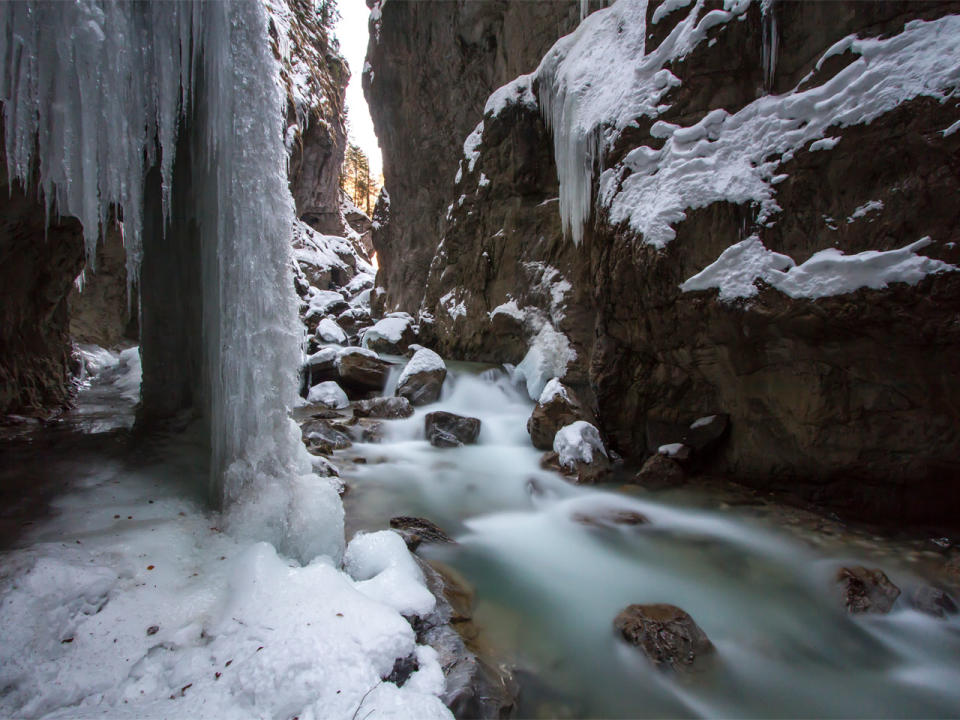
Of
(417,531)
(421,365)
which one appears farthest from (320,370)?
(417,531)

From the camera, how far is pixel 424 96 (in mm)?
17141

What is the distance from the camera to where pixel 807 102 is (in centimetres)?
383

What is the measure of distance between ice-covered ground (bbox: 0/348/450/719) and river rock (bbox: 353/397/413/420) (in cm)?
513

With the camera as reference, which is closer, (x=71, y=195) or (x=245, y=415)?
(x=71, y=195)

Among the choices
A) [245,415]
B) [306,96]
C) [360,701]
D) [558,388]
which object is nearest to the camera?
[360,701]

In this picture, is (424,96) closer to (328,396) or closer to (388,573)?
(328,396)

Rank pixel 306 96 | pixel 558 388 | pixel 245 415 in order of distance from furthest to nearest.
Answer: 1. pixel 306 96
2. pixel 558 388
3. pixel 245 415

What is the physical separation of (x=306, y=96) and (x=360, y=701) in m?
18.1

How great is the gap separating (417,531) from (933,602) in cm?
367

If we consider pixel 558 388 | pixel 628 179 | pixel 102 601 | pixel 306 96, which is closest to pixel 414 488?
pixel 558 388

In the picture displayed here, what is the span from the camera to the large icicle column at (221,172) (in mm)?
2359

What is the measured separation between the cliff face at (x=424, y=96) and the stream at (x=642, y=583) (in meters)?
11.5

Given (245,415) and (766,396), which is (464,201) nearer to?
(766,396)

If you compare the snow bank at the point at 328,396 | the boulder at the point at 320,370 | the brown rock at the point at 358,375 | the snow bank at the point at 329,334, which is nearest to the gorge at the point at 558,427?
the snow bank at the point at 328,396
